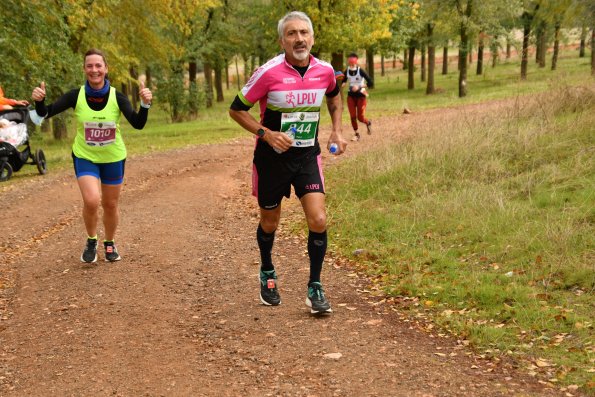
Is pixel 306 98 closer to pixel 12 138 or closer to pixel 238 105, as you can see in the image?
Result: pixel 238 105

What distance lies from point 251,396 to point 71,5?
18.1 metres

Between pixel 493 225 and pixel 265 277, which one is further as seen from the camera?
pixel 493 225

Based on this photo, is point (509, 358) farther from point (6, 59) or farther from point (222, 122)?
point (222, 122)

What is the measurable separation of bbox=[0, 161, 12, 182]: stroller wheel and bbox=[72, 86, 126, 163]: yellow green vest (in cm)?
784

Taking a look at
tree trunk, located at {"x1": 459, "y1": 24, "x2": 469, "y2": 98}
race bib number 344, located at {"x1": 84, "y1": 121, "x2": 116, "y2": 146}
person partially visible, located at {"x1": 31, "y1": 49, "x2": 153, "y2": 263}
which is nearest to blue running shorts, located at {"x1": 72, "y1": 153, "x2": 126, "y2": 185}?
person partially visible, located at {"x1": 31, "y1": 49, "x2": 153, "y2": 263}

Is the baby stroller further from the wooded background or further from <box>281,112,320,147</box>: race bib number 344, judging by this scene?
<box>281,112,320,147</box>: race bib number 344

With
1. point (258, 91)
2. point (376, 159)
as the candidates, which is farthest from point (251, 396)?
point (376, 159)

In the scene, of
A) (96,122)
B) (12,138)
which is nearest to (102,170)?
(96,122)

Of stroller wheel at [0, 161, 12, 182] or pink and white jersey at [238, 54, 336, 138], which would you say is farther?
stroller wheel at [0, 161, 12, 182]

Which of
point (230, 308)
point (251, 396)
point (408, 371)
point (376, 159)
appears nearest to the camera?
point (251, 396)

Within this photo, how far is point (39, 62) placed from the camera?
18.5m

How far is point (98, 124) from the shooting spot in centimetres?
721

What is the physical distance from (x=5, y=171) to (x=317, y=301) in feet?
37.0

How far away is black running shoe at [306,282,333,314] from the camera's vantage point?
5.64 meters
